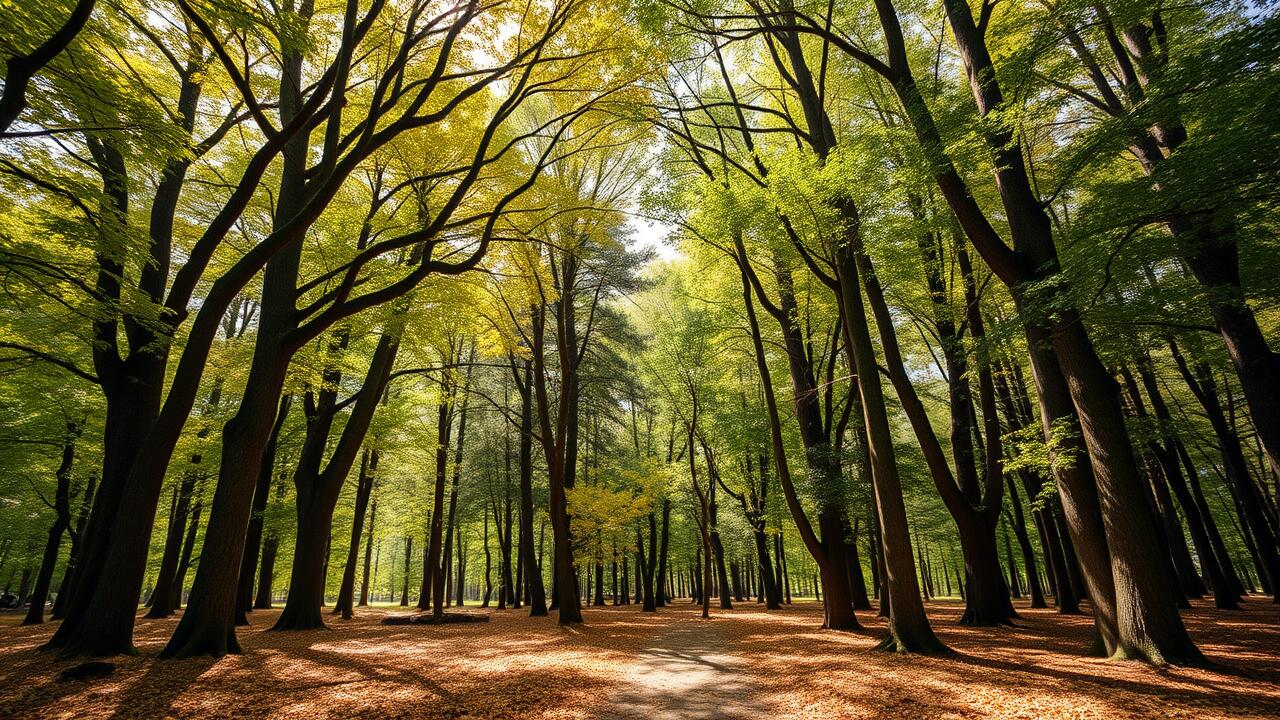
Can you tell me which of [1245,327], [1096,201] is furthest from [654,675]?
[1245,327]

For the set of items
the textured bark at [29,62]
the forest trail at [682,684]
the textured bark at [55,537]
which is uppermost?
the textured bark at [29,62]

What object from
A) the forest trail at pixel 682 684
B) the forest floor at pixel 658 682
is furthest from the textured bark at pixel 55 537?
the forest trail at pixel 682 684

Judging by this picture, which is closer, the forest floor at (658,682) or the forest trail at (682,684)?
the forest floor at (658,682)

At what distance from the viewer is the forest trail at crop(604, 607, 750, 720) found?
4.62 metres

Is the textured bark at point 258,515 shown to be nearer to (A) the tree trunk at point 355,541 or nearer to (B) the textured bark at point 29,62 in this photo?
(A) the tree trunk at point 355,541

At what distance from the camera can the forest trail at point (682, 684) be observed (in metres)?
4.62

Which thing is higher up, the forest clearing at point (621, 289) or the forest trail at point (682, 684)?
the forest clearing at point (621, 289)

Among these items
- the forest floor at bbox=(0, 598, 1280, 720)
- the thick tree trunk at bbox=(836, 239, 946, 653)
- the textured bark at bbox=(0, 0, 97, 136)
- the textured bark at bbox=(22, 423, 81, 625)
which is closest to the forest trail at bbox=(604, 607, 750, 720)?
the forest floor at bbox=(0, 598, 1280, 720)

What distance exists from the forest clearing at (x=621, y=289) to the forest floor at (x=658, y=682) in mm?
72

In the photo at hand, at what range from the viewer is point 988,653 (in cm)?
686

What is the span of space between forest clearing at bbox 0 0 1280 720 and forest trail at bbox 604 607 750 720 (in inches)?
4.2

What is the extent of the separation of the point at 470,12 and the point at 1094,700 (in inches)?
417

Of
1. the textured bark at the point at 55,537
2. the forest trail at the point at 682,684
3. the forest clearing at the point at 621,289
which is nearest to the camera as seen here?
the forest trail at the point at 682,684

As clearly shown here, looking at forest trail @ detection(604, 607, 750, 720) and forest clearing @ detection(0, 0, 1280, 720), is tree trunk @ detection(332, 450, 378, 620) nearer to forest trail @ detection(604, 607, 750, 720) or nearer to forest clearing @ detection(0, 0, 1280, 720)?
forest clearing @ detection(0, 0, 1280, 720)
